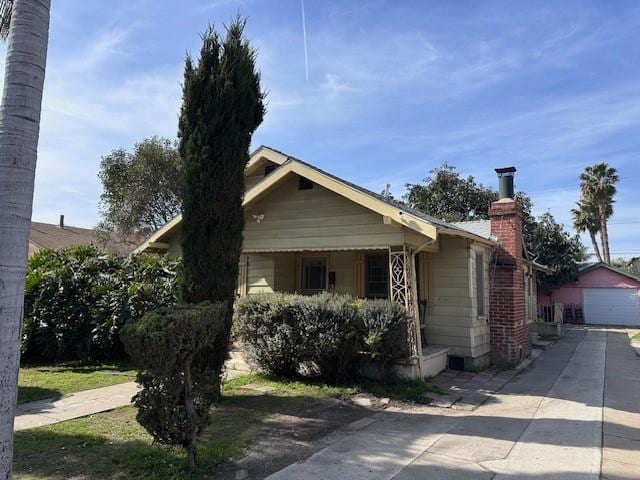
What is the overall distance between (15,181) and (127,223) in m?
24.8

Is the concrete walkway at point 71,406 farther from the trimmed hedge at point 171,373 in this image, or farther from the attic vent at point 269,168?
the attic vent at point 269,168

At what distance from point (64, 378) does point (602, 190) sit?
40.1m

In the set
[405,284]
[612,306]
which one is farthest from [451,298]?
[612,306]

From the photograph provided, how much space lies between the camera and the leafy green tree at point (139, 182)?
81.9ft

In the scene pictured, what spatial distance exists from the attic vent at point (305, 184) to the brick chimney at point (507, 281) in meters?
4.83

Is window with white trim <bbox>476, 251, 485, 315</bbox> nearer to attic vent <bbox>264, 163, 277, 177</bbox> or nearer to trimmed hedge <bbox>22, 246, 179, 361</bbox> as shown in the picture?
attic vent <bbox>264, 163, 277, 177</bbox>

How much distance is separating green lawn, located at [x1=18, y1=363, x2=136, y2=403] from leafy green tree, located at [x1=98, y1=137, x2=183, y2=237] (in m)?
17.2

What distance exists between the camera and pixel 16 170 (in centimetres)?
267

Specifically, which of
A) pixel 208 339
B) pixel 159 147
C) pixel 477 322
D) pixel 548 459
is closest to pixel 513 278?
pixel 477 322

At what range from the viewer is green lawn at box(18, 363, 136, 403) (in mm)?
6754

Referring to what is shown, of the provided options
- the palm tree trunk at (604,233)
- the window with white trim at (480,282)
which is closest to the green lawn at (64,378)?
the window with white trim at (480,282)

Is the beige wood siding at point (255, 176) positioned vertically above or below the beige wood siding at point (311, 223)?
above

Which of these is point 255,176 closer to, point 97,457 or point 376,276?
point 376,276

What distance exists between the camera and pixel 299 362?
7.79m
